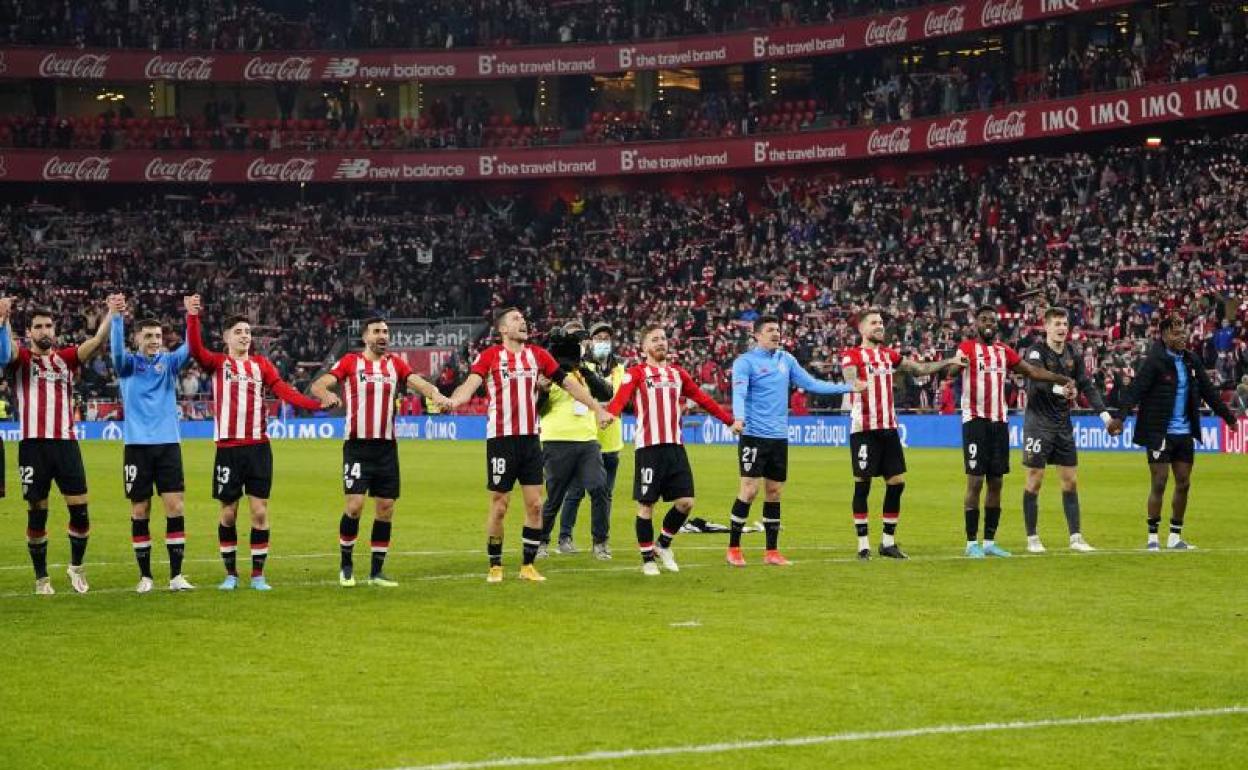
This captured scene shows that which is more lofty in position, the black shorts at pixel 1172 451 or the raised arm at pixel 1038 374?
the raised arm at pixel 1038 374

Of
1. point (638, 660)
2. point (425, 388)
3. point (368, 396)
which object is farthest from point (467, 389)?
point (638, 660)

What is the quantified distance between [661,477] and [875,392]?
2.69 meters

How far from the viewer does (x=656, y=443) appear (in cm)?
1769

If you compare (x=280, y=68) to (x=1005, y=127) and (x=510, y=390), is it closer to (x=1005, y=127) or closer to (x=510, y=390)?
(x=1005, y=127)

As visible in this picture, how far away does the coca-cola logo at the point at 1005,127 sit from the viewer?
182ft

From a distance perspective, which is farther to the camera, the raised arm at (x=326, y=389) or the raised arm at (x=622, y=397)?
the raised arm at (x=622, y=397)

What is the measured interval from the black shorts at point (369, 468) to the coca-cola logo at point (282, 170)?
54589mm

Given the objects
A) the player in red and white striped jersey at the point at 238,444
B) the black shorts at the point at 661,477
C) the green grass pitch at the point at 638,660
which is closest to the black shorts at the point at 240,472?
the player in red and white striped jersey at the point at 238,444

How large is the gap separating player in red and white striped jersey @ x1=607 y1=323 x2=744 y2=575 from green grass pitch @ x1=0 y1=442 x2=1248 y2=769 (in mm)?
630

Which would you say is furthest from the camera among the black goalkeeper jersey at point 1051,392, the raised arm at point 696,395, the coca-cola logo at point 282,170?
the coca-cola logo at point 282,170

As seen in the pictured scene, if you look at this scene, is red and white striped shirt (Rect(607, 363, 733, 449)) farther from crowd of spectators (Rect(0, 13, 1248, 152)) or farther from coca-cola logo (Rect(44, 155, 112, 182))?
coca-cola logo (Rect(44, 155, 112, 182))

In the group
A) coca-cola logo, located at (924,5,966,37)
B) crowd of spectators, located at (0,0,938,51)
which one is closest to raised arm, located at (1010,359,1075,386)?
coca-cola logo, located at (924,5,966,37)

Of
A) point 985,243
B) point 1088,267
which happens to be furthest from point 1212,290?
point 985,243

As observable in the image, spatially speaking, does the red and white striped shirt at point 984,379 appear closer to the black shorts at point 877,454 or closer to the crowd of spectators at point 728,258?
the black shorts at point 877,454
